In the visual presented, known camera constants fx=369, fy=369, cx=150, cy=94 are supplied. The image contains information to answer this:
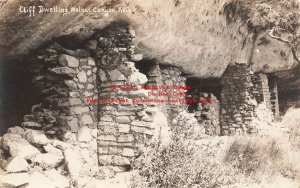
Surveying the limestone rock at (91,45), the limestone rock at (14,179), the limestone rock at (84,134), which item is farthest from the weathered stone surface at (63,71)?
the limestone rock at (14,179)

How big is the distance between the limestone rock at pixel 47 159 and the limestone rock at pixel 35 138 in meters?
0.24

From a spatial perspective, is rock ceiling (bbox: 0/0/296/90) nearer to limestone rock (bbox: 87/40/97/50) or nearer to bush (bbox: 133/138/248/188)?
limestone rock (bbox: 87/40/97/50)

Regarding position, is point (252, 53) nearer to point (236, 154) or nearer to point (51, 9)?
point (236, 154)

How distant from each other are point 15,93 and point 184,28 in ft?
10.3

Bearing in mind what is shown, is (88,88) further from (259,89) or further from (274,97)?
(274,97)

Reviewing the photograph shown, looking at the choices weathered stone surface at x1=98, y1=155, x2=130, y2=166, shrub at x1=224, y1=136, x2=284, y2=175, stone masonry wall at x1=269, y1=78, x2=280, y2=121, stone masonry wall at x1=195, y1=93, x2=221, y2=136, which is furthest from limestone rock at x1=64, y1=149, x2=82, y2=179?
stone masonry wall at x1=269, y1=78, x2=280, y2=121

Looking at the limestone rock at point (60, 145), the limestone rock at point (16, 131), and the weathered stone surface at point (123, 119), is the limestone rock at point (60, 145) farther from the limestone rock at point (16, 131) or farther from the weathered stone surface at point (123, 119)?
the weathered stone surface at point (123, 119)

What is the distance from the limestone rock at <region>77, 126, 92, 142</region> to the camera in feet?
16.3

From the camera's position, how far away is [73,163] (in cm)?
441

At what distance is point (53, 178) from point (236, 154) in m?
2.90

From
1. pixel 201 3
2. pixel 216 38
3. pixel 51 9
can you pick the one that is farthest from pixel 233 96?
pixel 51 9

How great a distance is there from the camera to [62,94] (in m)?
4.96

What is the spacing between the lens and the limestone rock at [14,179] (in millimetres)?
3538

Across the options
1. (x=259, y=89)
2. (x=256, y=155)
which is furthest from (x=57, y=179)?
(x=259, y=89)
